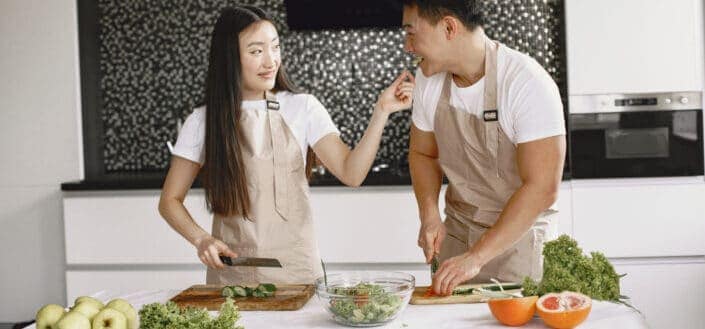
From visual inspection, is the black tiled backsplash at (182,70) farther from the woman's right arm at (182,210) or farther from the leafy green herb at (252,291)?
the leafy green herb at (252,291)

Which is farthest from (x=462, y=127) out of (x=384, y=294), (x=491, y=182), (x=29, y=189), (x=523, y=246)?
(x=29, y=189)

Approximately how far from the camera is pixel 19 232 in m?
3.89

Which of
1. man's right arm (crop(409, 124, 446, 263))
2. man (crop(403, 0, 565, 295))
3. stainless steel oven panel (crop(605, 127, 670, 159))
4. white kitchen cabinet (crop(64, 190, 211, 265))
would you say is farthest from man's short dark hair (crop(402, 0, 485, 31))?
white kitchen cabinet (crop(64, 190, 211, 265))

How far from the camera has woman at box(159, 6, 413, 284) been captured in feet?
7.70

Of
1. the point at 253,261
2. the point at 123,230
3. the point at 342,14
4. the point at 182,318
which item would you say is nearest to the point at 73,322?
the point at 182,318

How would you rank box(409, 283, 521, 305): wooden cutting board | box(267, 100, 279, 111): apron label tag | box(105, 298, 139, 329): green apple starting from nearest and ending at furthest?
box(105, 298, 139, 329): green apple
box(409, 283, 521, 305): wooden cutting board
box(267, 100, 279, 111): apron label tag

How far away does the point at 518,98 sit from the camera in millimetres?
2113

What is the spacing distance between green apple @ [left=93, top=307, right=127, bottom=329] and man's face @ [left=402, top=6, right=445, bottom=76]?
101 cm

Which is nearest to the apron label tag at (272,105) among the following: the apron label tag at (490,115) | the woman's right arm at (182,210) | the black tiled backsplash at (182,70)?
the woman's right arm at (182,210)

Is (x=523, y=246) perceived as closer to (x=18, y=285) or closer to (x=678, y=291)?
(x=678, y=291)

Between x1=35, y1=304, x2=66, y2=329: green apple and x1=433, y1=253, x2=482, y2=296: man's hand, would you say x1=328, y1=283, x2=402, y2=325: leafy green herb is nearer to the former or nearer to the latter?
x1=433, y1=253, x2=482, y2=296: man's hand

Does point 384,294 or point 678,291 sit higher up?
point 384,294

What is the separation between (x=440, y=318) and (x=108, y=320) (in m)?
0.63

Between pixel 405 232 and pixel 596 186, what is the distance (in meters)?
0.76
